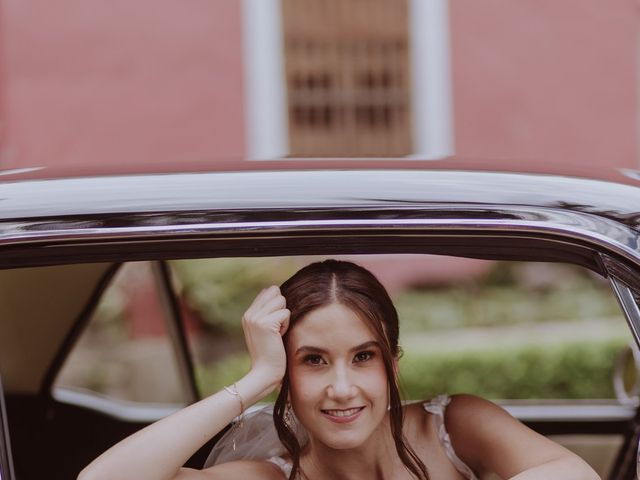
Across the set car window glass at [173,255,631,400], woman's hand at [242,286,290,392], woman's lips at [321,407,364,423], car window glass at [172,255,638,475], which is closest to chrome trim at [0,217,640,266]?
woman's hand at [242,286,290,392]

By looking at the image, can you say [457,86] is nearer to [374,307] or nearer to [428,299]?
[428,299]

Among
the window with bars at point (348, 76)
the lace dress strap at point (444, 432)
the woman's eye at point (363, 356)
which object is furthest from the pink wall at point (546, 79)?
the woman's eye at point (363, 356)

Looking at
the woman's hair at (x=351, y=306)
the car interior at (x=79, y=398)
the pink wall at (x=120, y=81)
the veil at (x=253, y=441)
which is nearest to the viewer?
the woman's hair at (x=351, y=306)

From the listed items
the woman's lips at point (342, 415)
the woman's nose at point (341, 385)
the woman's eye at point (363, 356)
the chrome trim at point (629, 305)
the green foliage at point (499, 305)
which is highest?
the chrome trim at point (629, 305)

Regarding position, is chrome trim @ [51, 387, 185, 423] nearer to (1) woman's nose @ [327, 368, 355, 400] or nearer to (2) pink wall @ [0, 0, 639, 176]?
(1) woman's nose @ [327, 368, 355, 400]

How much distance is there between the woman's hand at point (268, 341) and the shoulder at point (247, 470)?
0.22 meters

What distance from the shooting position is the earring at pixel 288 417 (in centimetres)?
174

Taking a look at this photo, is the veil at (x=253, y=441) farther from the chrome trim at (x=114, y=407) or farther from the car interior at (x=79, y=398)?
the chrome trim at (x=114, y=407)

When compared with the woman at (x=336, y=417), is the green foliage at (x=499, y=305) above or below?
below

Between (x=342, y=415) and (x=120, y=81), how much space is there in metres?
6.31

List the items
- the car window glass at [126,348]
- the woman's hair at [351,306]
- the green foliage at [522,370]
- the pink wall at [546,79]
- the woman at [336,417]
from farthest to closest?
the pink wall at [546,79], the car window glass at [126,348], the green foliage at [522,370], the woman's hair at [351,306], the woman at [336,417]

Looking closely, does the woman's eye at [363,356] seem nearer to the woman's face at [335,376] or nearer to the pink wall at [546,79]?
the woman's face at [335,376]

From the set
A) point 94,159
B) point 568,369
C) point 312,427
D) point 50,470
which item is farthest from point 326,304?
point 94,159

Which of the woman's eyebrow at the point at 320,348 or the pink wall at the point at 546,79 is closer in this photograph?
the woman's eyebrow at the point at 320,348
